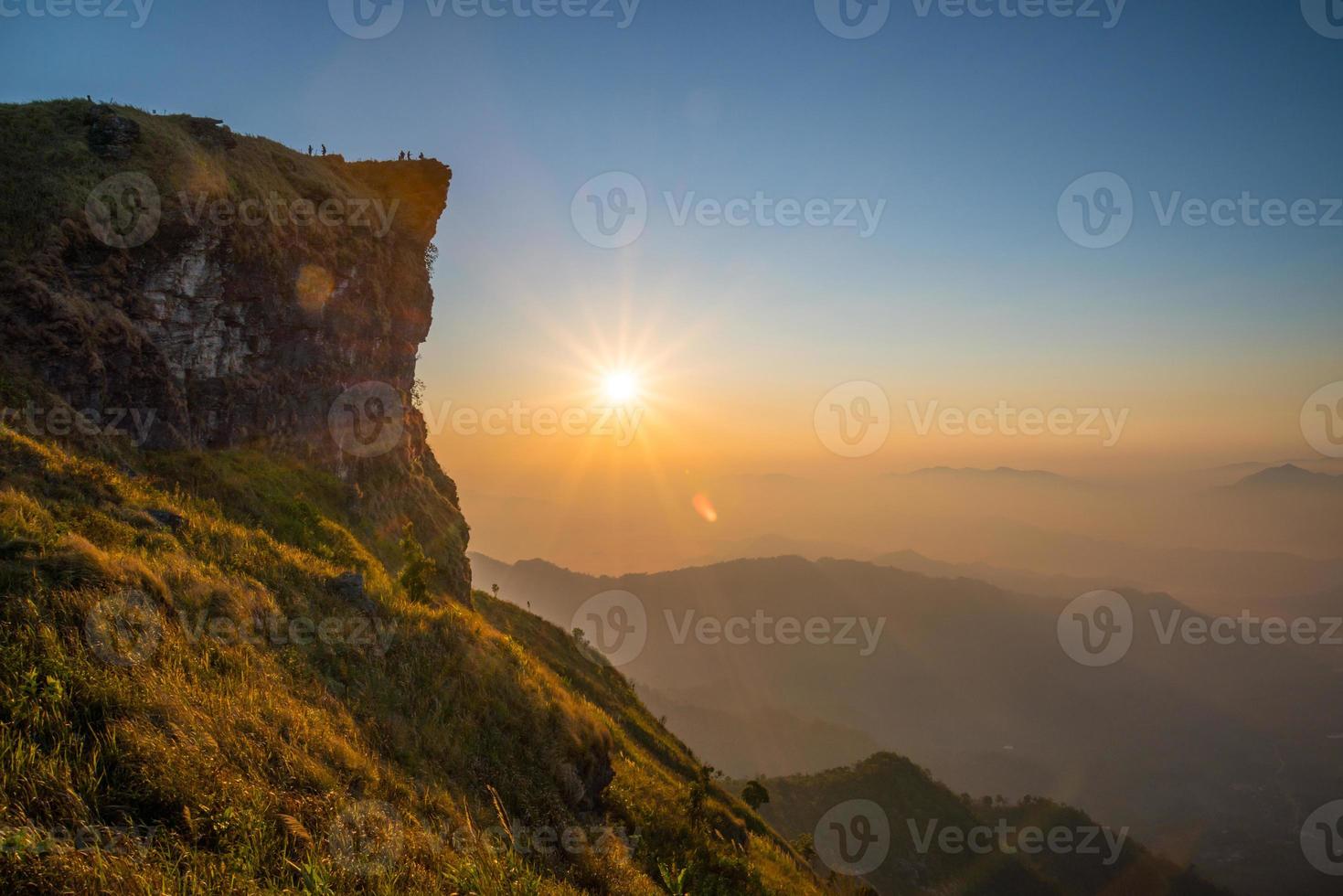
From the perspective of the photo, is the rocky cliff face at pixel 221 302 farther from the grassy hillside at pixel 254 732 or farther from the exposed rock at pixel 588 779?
the exposed rock at pixel 588 779

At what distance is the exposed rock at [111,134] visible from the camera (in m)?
20.2

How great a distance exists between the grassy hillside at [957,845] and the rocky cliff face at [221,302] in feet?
248

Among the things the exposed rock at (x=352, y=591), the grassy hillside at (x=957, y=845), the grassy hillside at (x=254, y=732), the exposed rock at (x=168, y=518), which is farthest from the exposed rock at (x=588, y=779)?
the grassy hillside at (x=957, y=845)

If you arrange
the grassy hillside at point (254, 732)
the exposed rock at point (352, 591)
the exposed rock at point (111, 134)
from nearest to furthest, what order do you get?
the grassy hillside at point (254, 732)
the exposed rock at point (352, 591)
the exposed rock at point (111, 134)

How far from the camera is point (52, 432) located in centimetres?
1481

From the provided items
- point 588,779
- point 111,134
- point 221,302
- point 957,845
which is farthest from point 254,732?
point 957,845

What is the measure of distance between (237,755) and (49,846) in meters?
1.95

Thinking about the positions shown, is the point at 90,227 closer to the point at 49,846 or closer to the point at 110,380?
the point at 110,380

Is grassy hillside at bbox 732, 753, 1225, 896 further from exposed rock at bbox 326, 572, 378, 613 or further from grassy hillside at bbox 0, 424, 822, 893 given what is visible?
exposed rock at bbox 326, 572, 378, 613

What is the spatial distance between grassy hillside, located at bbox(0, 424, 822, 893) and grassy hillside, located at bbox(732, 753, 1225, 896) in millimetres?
78128

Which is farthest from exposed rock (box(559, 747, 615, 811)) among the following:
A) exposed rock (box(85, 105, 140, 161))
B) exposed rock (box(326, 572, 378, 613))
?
exposed rock (box(85, 105, 140, 161))

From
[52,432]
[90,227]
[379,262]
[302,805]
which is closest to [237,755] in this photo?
[302,805]

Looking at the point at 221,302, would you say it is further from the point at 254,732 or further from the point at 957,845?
the point at 957,845

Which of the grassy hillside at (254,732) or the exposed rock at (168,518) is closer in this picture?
the grassy hillside at (254,732)
